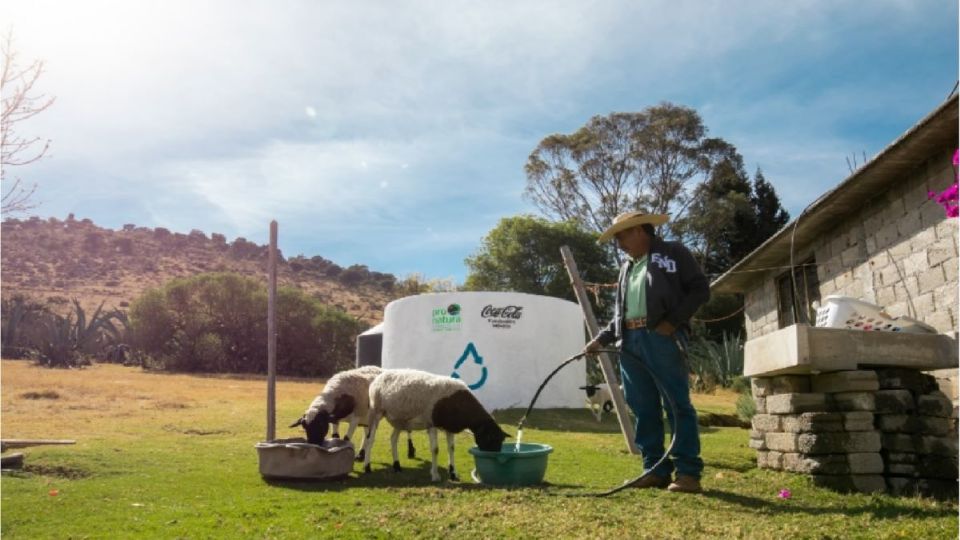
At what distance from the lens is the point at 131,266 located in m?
53.1

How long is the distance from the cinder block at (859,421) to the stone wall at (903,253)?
119 cm

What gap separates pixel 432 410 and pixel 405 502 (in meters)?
1.62

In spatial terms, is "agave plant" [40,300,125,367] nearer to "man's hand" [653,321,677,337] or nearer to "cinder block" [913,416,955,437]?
"man's hand" [653,321,677,337]

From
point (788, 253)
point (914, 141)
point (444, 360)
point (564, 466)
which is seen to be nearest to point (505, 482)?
point (564, 466)

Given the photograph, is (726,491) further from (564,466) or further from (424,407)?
(424,407)

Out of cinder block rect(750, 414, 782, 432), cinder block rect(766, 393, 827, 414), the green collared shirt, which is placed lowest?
cinder block rect(750, 414, 782, 432)

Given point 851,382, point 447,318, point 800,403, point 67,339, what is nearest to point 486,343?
point 447,318

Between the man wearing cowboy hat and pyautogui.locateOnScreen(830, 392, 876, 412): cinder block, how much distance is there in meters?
1.46

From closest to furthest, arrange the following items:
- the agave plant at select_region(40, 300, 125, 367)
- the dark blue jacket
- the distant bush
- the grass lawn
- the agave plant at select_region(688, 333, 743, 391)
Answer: the grass lawn, the dark blue jacket, the agave plant at select_region(688, 333, 743, 391), the agave plant at select_region(40, 300, 125, 367), the distant bush

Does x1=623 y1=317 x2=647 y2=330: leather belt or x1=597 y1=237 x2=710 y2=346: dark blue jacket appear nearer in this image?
x1=597 y1=237 x2=710 y2=346: dark blue jacket

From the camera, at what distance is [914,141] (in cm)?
629

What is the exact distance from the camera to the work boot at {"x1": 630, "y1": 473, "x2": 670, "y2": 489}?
565 cm

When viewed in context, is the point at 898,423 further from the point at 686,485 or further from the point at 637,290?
the point at 637,290

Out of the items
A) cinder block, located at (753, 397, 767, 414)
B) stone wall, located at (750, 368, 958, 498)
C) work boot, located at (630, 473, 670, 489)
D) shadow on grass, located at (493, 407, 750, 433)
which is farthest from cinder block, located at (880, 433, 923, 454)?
shadow on grass, located at (493, 407, 750, 433)
